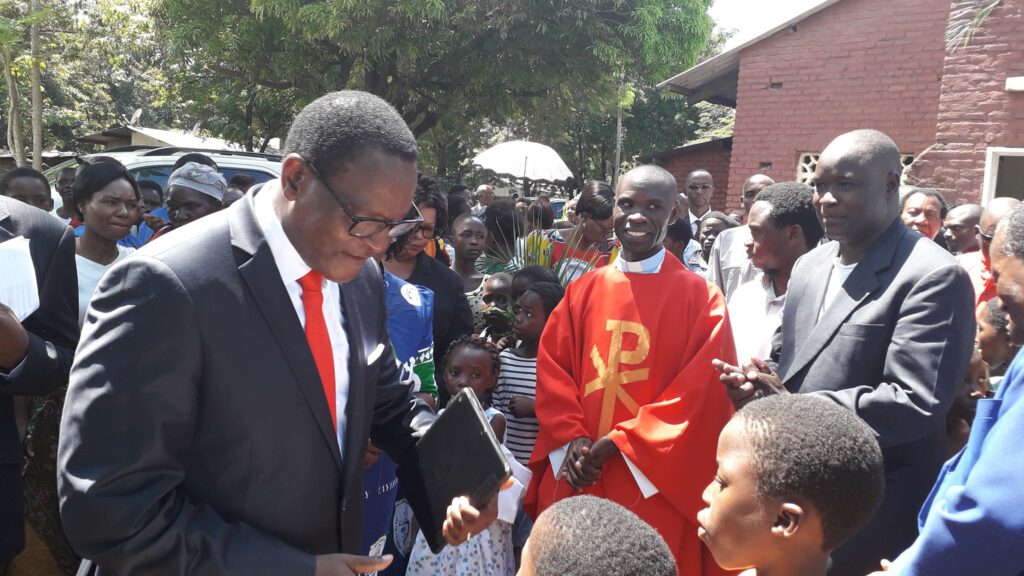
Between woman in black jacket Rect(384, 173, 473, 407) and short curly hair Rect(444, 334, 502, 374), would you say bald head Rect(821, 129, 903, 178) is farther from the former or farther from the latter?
woman in black jacket Rect(384, 173, 473, 407)

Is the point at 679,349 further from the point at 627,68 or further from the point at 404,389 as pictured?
the point at 627,68

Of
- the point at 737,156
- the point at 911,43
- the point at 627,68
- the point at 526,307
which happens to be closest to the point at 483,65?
the point at 627,68

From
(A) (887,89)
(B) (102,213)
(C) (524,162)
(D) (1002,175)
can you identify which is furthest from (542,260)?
(C) (524,162)

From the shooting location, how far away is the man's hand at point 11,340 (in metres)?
2.39

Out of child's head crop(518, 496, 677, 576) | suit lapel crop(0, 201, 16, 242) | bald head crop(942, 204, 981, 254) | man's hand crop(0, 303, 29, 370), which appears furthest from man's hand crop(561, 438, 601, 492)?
bald head crop(942, 204, 981, 254)

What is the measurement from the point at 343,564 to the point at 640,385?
1827 millimetres

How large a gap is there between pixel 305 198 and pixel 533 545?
101cm

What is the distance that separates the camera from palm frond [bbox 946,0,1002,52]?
8086mm

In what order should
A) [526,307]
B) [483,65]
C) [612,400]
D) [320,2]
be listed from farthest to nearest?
[483,65]
[320,2]
[526,307]
[612,400]

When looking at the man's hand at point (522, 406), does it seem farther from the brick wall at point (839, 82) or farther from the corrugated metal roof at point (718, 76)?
the corrugated metal roof at point (718, 76)

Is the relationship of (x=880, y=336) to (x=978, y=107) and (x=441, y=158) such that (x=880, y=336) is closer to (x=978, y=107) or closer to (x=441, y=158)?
(x=978, y=107)

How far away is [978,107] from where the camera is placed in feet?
28.2

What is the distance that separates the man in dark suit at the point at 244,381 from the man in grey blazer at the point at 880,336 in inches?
58.0

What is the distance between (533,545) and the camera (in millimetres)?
1907
